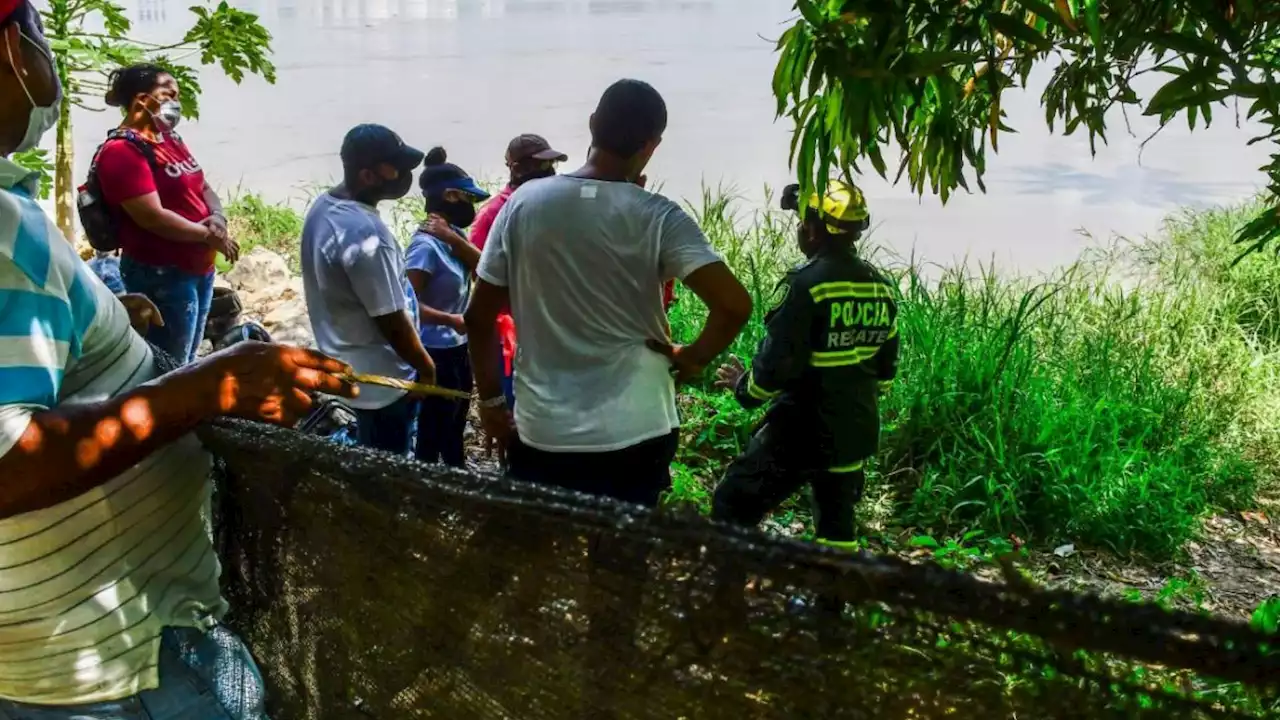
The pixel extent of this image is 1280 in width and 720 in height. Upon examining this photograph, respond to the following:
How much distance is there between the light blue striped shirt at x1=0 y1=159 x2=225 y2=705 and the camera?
1.07 meters

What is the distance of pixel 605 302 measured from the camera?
97.3 inches

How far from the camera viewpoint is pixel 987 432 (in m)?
4.28

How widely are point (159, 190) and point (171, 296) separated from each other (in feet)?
1.33

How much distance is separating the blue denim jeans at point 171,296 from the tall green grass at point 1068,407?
6.83 feet

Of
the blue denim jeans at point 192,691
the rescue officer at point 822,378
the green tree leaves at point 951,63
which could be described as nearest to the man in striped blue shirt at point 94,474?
the blue denim jeans at point 192,691

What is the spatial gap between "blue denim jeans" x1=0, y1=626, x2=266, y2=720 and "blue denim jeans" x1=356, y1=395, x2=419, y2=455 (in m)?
1.78

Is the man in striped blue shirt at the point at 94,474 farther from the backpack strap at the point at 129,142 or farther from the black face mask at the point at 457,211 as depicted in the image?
the backpack strap at the point at 129,142

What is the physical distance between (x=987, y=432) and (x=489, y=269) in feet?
8.44

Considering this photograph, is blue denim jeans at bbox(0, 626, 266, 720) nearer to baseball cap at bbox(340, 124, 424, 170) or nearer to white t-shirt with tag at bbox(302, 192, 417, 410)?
white t-shirt with tag at bbox(302, 192, 417, 410)

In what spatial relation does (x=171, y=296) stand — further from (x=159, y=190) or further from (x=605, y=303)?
(x=605, y=303)

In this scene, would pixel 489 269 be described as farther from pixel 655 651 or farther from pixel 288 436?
pixel 655 651

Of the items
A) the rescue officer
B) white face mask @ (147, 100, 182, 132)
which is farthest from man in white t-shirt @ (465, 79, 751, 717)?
white face mask @ (147, 100, 182, 132)

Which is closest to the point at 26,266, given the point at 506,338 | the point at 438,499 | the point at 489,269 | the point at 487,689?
the point at 438,499

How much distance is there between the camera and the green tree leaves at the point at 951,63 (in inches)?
47.4
